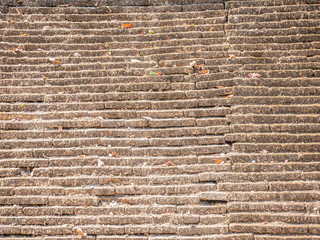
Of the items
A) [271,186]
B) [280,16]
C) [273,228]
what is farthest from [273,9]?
[273,228]

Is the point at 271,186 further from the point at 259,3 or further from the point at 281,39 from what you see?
the point at 259,3

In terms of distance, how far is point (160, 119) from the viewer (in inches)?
156

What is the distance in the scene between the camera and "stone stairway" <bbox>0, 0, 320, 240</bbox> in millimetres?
3566

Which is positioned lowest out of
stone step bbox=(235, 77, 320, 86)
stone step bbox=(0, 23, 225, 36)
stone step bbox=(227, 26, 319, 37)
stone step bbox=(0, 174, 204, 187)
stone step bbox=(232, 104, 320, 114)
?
stone step bbox=(0, 174, 204, 187)

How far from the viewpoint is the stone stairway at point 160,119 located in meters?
3.57

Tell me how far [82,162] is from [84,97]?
105cm

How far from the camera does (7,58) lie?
4.20 m

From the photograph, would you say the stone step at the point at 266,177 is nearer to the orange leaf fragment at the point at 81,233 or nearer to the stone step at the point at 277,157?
the stone step at the point at 277,157

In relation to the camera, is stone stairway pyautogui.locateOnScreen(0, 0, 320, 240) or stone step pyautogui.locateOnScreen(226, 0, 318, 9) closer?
stone stairway pyautogui.locateOnScreen(0, 0, 320, 240)

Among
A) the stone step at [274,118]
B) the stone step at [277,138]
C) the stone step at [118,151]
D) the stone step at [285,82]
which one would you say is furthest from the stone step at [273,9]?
the stone step at [118,151]

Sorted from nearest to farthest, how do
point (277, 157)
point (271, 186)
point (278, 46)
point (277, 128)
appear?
point (271, 186) < point (277, 157) < point (277, 128) < point (278, 46)

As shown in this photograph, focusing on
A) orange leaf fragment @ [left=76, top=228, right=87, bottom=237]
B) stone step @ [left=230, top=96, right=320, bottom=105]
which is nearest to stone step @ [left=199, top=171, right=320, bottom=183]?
stone step @ [left=230, top=96, right=320, bottom=105]

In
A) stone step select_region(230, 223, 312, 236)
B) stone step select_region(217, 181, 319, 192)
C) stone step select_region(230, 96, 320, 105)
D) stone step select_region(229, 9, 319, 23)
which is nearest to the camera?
stone step select_region(230, 223, 312, 236)

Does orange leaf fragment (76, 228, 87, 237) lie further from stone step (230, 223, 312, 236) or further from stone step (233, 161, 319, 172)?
stone step (233, 161, 319, 172)
